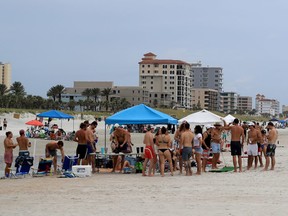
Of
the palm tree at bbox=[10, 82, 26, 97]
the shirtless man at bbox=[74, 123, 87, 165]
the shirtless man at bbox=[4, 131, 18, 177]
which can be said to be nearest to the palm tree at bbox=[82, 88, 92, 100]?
the palm tree at bbox=[10, 82, 26, 97]

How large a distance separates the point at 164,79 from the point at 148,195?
139 m

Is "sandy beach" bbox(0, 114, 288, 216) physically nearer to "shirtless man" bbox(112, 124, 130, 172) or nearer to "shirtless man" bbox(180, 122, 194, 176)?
"shirtless man" bbox(180, 122, 194, 176)

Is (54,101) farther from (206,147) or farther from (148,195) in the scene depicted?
(148,195)

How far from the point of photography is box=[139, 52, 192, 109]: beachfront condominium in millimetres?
145350

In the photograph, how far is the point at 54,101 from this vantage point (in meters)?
101

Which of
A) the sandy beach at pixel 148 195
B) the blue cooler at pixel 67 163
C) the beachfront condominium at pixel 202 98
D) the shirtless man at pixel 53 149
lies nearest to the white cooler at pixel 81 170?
the sandy beach at pixel 148 195

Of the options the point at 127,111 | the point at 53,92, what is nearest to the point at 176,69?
the point at 53,92

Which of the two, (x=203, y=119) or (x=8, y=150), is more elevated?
(x=203, y=119)

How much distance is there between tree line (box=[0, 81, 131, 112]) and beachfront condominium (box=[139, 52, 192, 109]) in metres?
18.9

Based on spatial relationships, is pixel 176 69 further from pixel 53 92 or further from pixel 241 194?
pixel 241 194

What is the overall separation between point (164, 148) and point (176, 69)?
450 ft

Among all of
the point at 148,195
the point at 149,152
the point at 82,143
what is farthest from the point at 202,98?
the point at 148,195

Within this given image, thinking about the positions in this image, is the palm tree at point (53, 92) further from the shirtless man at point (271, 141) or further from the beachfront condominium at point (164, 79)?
the shirtless man at point (271, 141)

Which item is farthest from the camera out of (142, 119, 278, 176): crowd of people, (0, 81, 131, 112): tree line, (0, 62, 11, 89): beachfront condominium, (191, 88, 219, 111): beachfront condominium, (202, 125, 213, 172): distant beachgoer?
(0, 62, 11, 89): beachfront condominium
